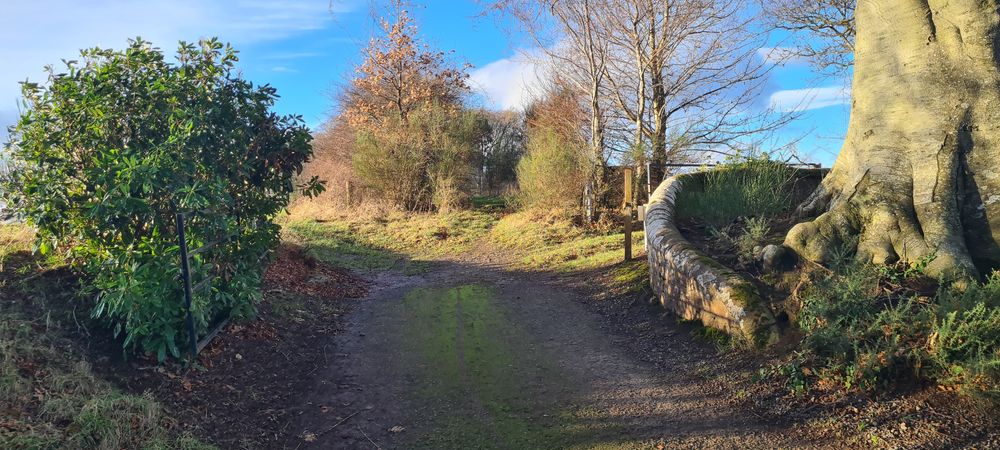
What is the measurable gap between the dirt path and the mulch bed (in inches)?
8.0

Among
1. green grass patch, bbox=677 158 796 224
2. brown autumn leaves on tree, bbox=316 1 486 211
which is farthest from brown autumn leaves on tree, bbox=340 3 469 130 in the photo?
green grass patch, bbox=677 158 796 224

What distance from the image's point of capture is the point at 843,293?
4.46m

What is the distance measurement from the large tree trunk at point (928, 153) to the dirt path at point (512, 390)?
203 cm

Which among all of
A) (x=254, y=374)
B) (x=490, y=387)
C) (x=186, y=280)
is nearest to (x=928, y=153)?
(x=490, y=387)

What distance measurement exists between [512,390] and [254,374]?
7.21 ft

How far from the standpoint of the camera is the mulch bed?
4074 millimetres

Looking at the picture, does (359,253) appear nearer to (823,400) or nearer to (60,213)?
(60,213)

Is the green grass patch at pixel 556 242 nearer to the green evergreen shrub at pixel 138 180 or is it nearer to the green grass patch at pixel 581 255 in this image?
the green grass patch at pixel 581 255

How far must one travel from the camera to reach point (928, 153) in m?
5.79

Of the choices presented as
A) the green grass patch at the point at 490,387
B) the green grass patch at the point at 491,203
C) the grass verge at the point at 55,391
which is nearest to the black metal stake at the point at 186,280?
the grass verge at the point at 55,391

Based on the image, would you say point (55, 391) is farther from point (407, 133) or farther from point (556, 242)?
point (407, 133)

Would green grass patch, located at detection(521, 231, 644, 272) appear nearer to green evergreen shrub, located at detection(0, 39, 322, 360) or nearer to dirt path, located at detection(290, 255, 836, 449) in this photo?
dirt path, located at detection(290, 255, 836, 449)

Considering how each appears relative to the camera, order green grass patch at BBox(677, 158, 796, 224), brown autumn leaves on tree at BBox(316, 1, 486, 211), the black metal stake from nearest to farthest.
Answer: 1. the black metal stake
2. green grass patch at BBox(677, 158, 796, 224)
3. brown autumn leaves on tree at BBox(316, 1, 486, 211)

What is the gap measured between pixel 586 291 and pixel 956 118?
4613 mm
